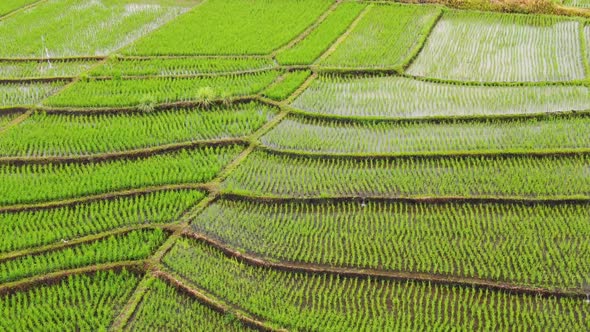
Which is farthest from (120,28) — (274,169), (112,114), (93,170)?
(274,169)

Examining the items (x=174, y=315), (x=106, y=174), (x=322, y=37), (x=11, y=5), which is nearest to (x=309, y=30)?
(x=322, y=37)

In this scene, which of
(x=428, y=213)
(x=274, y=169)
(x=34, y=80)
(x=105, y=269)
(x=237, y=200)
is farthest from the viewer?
(x=34, y=80)

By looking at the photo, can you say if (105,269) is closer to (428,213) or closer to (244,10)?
(428,213)

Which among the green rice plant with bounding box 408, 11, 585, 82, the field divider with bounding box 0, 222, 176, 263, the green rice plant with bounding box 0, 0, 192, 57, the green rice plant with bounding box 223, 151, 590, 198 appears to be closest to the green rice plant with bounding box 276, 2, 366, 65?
the green rice plant with bounding box 408, 11, 585, 82

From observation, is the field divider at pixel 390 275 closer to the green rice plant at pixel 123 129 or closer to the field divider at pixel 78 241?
the field divider at pixel 78 241

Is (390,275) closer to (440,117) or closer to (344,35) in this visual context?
(440,117)
